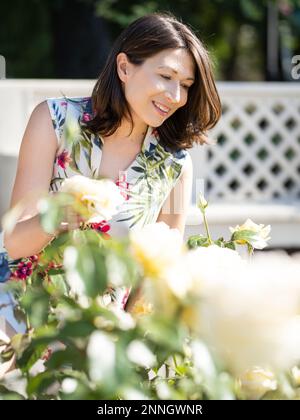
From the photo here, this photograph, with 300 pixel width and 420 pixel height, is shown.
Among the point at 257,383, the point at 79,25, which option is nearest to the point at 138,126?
the point at 257,383

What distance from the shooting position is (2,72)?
10.9ft

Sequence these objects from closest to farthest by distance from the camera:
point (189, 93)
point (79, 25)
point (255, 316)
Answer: point (255, 316)
point (189, 93)
point (79, 25)

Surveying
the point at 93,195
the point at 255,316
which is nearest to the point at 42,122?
the point at 93,195

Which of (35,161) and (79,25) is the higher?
(79,25)

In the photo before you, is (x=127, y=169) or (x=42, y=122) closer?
(x=42, y=122)

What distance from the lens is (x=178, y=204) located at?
2.16 meters

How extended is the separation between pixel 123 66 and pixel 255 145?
147 inches

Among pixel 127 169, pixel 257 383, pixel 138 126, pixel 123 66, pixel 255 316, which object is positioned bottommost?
pixel 257 383

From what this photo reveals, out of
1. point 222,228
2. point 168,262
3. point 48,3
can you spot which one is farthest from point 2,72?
point 48,3

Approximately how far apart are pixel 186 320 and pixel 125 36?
1419 millimetres

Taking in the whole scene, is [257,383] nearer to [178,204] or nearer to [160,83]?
[160,83]

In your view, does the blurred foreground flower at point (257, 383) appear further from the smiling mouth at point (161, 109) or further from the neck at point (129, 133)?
the neck at point (129, 133)

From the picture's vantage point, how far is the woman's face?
190 cm

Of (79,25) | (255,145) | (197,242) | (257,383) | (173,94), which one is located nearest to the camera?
(257,383)
